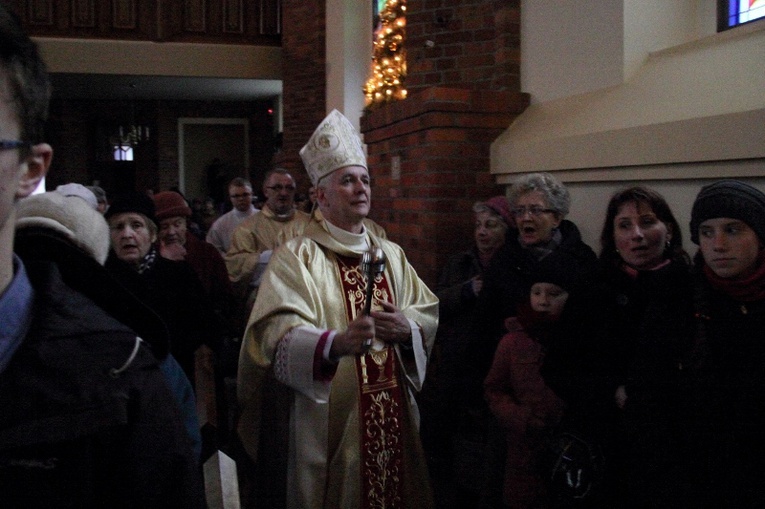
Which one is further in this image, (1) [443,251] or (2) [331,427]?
(1) [443,251]

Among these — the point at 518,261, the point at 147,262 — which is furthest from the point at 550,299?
the point at 147,262

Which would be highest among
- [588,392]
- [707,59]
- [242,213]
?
[707,59]

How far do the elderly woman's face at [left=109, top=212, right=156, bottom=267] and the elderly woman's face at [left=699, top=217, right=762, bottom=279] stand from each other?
2.26 metres

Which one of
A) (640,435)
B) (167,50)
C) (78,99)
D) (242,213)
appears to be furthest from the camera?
(78,99)

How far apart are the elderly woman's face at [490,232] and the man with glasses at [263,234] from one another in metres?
1.84

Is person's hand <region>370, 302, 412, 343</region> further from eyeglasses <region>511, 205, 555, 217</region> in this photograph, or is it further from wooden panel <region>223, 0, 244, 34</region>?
wooden panel <region>223, 0, 244, 34</region>

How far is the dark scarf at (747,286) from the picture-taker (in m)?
2.04

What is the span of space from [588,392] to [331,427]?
96 centimetres

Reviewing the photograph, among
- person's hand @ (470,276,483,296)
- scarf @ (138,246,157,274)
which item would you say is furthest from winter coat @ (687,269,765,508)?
scarf @ (138,246,157,274)

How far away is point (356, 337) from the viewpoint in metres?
2.43

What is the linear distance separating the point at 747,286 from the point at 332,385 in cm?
149

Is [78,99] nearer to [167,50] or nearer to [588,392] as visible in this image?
[167,50]

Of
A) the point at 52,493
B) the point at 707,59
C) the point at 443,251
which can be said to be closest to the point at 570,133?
the point at 707,59

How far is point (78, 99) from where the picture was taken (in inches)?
659
